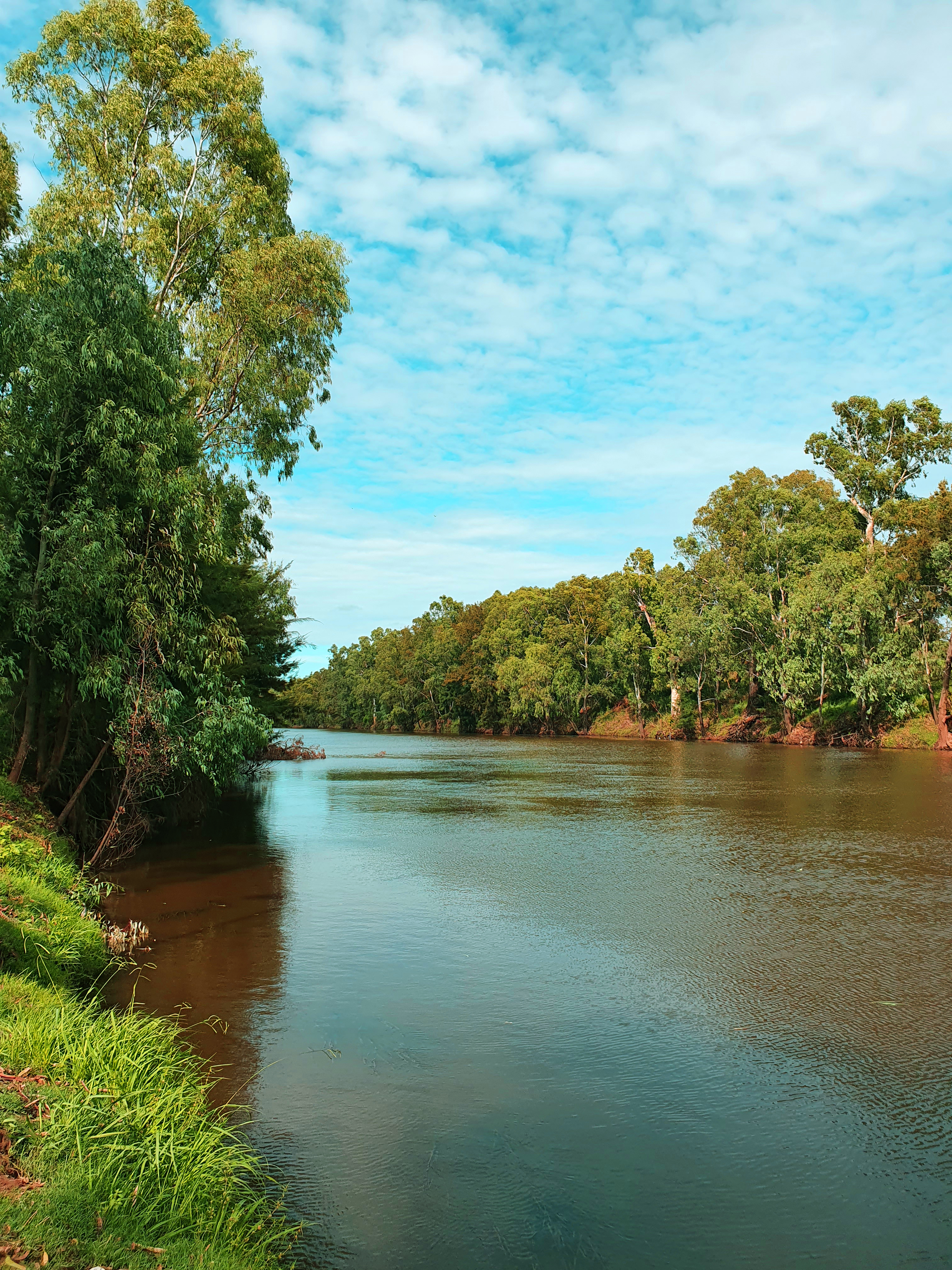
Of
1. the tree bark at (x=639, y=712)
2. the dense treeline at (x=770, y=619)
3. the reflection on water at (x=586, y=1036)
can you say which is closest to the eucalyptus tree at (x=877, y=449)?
the dense treeline at (x=770, y=619)

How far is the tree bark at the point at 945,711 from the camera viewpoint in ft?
146

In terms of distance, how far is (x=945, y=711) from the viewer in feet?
147

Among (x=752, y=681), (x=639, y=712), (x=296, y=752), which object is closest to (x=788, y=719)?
(x=752, y=681)

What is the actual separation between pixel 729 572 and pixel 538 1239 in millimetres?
60563

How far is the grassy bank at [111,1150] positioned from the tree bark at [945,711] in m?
46.4

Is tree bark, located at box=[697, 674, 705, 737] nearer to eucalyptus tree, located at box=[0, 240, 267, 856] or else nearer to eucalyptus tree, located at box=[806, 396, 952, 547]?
eucalyptus tree, located at box=[806, 396, 952, 547]

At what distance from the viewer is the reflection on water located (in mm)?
5113

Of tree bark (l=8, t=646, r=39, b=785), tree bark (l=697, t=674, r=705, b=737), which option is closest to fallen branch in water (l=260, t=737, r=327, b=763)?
tree bark (l=697, t=674, r=705, b=737)

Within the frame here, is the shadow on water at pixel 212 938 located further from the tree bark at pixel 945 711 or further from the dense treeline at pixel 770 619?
the tree bark at pixel 945 711

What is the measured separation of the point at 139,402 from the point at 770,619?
168 feet

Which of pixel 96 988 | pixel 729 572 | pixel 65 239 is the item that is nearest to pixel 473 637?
pixel 729 572

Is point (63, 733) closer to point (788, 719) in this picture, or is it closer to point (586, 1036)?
point (586, 1036)

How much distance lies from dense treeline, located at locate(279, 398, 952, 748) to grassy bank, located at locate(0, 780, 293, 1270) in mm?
26408

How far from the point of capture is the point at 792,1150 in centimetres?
588
